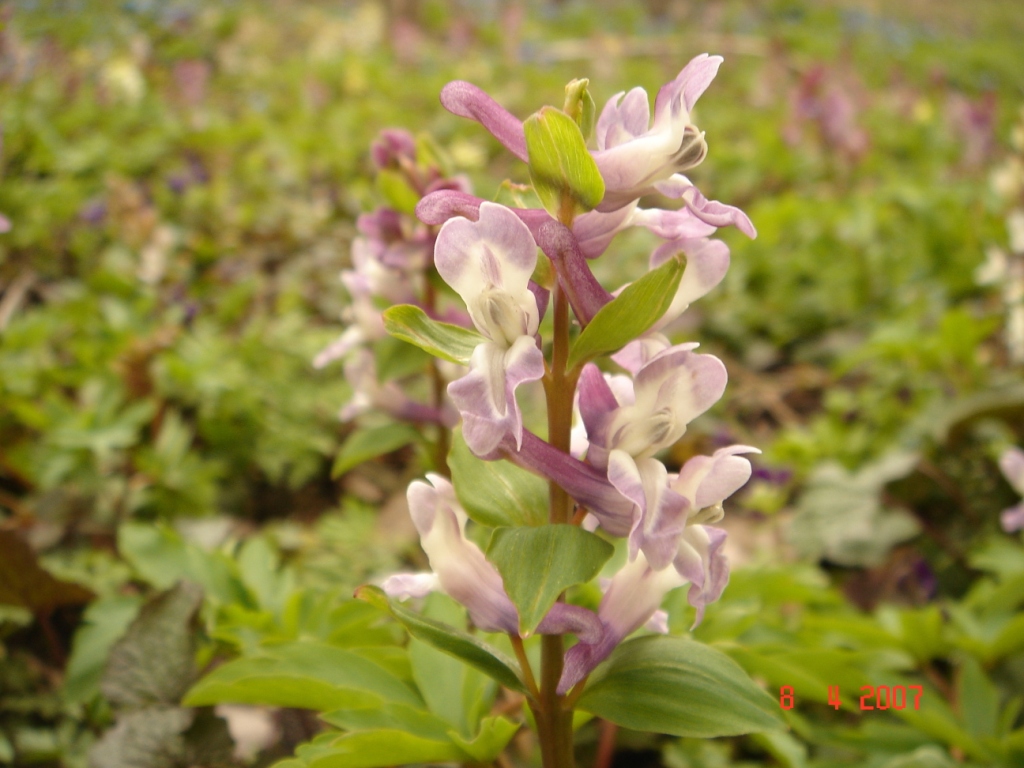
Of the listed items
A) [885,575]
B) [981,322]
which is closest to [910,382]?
[981,322]

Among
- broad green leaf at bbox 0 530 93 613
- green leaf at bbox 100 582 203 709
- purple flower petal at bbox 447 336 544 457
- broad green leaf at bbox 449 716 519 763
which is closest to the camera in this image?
purple flower petal at bbox 447 336 544 457

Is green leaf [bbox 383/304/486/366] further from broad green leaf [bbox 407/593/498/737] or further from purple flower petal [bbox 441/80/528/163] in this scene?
broad green leaf [bbox 407/593/498/737]

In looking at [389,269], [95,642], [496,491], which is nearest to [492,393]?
[496,491]

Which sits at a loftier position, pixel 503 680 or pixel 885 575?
pixel 503 680

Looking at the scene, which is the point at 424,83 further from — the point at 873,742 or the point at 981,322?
the point at 873,742
